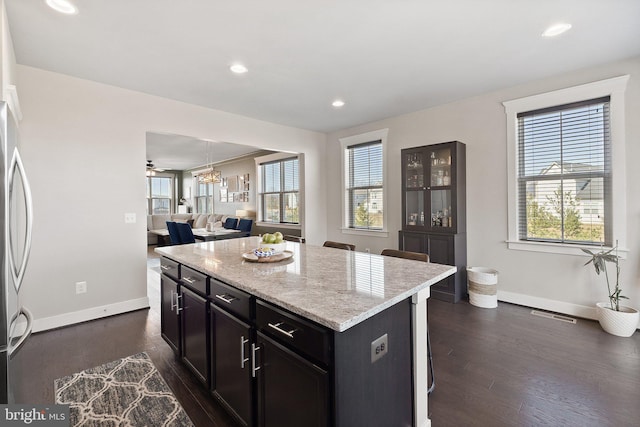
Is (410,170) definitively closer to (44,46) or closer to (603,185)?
(603,185)

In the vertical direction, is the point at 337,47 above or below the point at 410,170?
above

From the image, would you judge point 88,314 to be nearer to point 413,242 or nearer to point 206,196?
point 413,242

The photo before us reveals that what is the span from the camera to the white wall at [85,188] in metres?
3.03

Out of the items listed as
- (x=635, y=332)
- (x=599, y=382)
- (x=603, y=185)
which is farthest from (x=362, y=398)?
(x=603, y=185)

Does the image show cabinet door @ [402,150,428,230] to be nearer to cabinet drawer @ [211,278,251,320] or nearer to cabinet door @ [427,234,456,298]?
cabinet door @ [427,234,456,298]

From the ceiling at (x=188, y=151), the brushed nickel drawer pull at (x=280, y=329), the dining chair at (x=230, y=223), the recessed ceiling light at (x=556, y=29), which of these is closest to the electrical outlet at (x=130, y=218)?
the ceiling at (x=188, y=151)

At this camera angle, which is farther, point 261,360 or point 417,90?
point 417,90

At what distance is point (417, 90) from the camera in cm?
369

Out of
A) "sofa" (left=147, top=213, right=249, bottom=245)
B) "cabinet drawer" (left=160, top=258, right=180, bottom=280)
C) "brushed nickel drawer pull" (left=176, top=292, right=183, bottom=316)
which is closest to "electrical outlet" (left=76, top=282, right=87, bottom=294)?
"cabinet drawer" (left=160, top=258, right=180, bottom=280)

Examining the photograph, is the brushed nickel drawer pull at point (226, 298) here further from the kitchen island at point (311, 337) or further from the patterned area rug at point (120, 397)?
the patterned area rug at point (120, 397)

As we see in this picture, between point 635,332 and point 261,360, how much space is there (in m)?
3.62

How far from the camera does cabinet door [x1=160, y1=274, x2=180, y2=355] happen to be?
7.50ft

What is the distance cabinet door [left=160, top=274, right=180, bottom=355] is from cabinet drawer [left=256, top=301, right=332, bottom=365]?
3.87 feet

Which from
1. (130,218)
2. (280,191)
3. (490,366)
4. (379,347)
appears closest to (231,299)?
(379,347)
